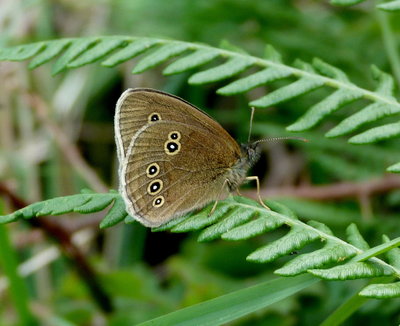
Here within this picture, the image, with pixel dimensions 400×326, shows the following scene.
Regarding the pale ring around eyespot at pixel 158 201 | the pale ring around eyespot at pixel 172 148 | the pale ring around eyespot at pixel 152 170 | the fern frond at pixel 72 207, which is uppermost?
the pale ring around eyespot at pixel 172 148

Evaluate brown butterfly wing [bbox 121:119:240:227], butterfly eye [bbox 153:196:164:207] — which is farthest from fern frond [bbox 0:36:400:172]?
butterfly eye [bbox 153:196:164:207]

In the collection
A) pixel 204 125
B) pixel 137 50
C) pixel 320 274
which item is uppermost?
pixel 137 50

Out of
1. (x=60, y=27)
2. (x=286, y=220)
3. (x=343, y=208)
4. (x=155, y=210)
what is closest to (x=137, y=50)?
(x=155, y=210)

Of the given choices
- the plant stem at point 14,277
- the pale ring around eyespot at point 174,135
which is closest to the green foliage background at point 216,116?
the plant stem at point 14,277

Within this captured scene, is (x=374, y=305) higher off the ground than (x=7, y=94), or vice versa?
(x=7, y=94)

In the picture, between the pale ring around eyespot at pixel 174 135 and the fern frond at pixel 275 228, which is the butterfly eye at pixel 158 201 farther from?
the pale ring around eyespot at pixel 174 135

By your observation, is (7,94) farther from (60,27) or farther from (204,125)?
(204,125)

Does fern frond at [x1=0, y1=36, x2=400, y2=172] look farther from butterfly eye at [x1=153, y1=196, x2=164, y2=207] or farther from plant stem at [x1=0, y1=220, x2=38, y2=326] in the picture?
plant stem at [x1=0, y1=220, x2=38, y2=326]
